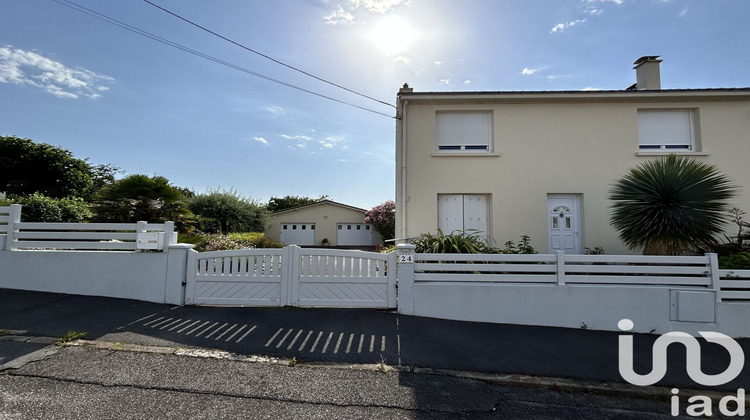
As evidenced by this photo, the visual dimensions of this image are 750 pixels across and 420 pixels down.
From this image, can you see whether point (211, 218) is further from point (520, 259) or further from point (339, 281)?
point (520, 259)

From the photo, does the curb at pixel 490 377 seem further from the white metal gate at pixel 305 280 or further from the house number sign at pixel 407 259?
Result: the house number sign at pixel 407 259

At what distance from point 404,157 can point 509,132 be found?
3.04 metres

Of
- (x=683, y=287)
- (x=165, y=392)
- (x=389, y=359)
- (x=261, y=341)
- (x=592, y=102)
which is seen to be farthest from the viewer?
(x=592, y=102)

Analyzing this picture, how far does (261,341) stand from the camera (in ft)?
12.8

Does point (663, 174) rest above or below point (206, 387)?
above

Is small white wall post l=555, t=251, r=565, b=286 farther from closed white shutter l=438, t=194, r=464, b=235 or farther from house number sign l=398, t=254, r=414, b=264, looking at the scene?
closed white shutter l=438, t=194, r=464, b=235

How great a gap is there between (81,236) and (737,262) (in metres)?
11.9

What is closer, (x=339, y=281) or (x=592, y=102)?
(x=339, y=281)

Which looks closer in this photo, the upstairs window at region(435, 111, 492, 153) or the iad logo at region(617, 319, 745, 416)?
the iad logo at region(617, 319, 745, 416)

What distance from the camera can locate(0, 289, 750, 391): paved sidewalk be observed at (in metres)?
3.52

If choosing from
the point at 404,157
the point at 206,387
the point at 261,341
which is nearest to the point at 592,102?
the point at 404,157

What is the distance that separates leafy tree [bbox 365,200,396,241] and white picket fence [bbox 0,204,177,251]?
49.5 feet

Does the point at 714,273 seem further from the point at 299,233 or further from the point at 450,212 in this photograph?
the point at 299,233

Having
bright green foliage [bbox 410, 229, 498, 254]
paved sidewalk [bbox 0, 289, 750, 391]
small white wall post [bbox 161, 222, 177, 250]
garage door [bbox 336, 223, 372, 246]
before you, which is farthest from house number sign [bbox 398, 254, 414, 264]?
garage door [bbox 336, 223, 372, 246]
